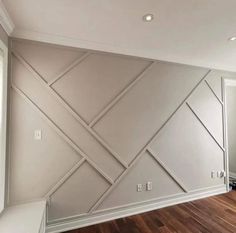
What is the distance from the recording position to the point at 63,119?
6.98 feet

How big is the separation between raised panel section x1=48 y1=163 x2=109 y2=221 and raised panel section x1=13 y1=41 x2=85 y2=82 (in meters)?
1.36

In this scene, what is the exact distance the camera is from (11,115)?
1.92 metres

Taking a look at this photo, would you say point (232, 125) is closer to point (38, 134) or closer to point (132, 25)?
point (132, 25)

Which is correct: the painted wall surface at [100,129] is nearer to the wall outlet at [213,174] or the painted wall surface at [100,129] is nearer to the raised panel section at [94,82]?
the raised panel section at [94,82]

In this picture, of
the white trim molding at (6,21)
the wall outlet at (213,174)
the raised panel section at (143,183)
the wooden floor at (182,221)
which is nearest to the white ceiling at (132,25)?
the white trim molding at (6,21)

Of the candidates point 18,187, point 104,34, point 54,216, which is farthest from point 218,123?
point 18,187

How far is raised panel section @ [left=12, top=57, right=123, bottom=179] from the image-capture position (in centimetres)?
199

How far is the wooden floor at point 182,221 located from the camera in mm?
2070

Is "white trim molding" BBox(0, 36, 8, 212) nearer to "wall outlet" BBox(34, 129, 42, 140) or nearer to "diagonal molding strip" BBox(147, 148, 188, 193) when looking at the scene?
"wall outlet" BBox(34, 129, 42, 140)

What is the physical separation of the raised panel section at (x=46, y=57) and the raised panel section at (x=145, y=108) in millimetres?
925

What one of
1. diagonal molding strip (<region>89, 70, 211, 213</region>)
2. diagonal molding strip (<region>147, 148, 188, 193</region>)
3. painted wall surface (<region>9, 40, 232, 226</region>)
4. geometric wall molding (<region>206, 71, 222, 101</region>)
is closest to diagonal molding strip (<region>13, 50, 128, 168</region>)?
painted wall surface (<region>9, 40, 232, 226</region>)

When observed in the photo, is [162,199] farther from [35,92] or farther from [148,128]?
[35,92]

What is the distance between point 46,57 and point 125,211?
250 cm

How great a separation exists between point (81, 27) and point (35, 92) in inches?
39.6
